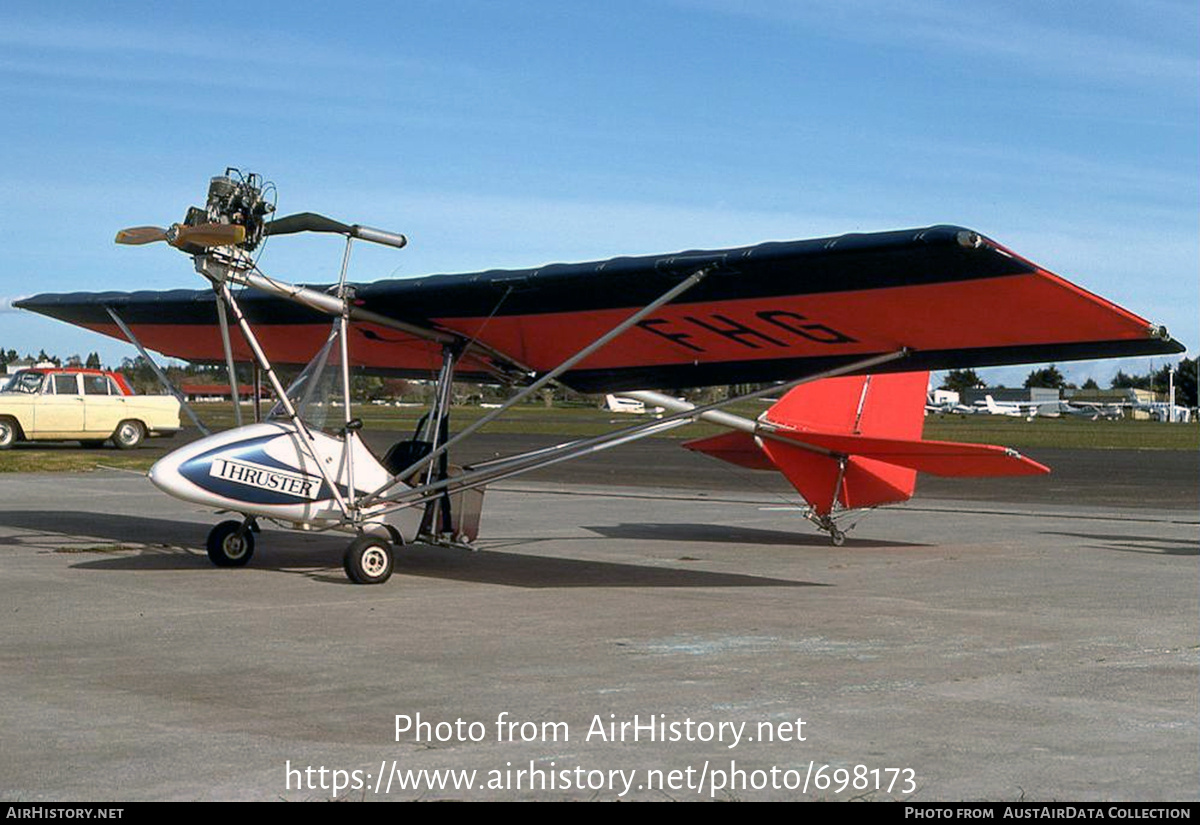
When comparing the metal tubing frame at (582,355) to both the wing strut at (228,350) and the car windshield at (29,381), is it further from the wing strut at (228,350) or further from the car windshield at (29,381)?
the car windshield at (29,381)

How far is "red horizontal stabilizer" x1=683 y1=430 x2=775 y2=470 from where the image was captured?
1525 centimetres

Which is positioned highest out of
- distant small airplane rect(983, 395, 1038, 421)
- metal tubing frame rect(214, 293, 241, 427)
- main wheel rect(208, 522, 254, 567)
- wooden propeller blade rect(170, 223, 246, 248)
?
distant small airplane rect(983, 395, 1038, 421)

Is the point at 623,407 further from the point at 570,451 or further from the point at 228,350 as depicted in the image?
the point at 228,350

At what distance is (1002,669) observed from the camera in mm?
7730

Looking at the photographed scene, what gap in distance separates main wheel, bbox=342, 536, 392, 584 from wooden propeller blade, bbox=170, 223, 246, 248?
2.67 meters

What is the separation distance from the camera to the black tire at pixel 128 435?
3619 centimetres

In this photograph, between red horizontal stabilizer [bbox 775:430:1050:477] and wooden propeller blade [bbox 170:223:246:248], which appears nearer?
wooden propeller blade [bbox 170:223:246:248]

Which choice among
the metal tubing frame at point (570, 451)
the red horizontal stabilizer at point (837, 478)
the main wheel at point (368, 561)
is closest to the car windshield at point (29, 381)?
the red horizontal stabilizer at point (837, 478)

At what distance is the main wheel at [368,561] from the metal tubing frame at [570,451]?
45 cm

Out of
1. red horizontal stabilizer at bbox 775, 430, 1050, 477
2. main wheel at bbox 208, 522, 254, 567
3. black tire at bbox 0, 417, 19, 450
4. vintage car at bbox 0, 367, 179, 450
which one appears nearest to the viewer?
main wheel at bbox 208, 522, 254, 567

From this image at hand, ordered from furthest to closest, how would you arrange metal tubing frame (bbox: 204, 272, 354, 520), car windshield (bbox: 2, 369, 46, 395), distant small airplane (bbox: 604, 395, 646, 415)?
distant small airplane (bbox: 604, 395, 646, 415) < car windshield (bbox: 2, 369, 46, 395) < metal tubing frame (bbox: 204, 272, 354, 520)

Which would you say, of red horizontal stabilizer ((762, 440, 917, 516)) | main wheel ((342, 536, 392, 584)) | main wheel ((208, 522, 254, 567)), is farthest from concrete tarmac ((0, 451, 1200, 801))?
red horizontal stabilizer ((762, 440, 917, 516))

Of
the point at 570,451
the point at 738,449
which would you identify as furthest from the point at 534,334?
the point at 738,449

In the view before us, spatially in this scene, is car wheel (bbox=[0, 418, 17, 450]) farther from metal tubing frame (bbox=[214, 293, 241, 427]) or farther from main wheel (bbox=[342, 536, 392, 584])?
main wheel (bbox=[342, 536, 392, 584])
